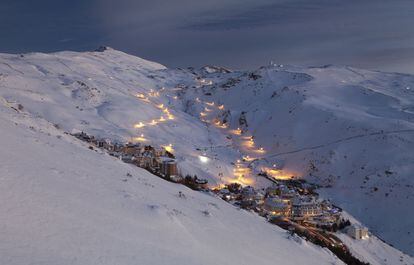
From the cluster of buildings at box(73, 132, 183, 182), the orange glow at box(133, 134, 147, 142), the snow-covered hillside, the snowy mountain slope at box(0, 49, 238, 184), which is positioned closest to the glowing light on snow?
the snow-covered hillside

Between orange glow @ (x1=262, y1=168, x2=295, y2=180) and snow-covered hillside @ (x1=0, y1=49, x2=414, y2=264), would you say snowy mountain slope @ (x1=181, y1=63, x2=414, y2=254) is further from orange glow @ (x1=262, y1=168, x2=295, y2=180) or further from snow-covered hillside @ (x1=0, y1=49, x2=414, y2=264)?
orange glow @ (x1=262, y1=168, x2=295, y2=180)

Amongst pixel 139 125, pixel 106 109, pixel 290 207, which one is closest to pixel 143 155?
pixel 290 207

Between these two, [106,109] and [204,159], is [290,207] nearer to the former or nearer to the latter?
[204,159]

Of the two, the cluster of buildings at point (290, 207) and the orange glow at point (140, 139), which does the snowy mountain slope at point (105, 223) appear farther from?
the orange glow at point (140, 139)

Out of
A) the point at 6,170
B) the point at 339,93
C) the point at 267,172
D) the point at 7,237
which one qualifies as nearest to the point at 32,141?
the point at 6,170

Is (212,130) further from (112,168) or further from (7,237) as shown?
(7,237)
